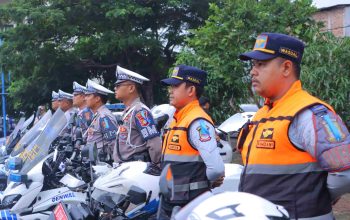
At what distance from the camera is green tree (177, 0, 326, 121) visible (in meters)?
9.73

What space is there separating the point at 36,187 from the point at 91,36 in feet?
35.9

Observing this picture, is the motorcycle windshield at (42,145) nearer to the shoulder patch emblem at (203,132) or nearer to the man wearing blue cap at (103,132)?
the man wearing blue cap at (103,132)

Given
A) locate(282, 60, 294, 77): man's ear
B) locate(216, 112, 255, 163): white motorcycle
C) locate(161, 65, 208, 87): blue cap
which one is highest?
locate(282, 60, 294, 77): man's ear

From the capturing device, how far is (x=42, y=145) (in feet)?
19.0

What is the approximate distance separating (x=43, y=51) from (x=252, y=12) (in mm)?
7960

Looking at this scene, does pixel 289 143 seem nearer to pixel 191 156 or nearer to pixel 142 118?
pixel 191 156

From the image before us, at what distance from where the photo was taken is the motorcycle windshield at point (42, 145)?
226 inches

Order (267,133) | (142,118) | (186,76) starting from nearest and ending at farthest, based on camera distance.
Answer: (267,133) → (186,76) → (142,118)

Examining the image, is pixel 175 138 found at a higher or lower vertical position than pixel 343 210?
higher

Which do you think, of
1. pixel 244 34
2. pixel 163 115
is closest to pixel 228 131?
pixel 163 115

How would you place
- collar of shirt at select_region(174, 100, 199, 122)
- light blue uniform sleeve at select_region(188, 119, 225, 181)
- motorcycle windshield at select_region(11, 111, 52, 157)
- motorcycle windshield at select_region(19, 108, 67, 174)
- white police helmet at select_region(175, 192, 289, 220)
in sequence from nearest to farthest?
white police helmet at select_region(175, 192, 289, 220) → light blue uniform sleeve at select_region(188, 119, 225, 181) → collar of shirt at select_region(174, 100, 199, 122) → motorcycle windshield at select_region(19, 108, 67, 174) → motorcycle windshield at select_region(11, 111, 52, 157)

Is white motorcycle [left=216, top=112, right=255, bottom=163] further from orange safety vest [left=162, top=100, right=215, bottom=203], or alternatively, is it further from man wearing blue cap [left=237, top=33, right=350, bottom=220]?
man wearing blue cap [left=237, top=33, right=350, bottom=220]

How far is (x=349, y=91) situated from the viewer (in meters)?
8.79

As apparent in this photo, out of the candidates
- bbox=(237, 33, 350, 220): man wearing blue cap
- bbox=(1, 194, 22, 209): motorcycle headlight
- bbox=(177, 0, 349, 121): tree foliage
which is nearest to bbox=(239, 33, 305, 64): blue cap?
bbox=(237, 33, 350, 220): man wearing blue cap
